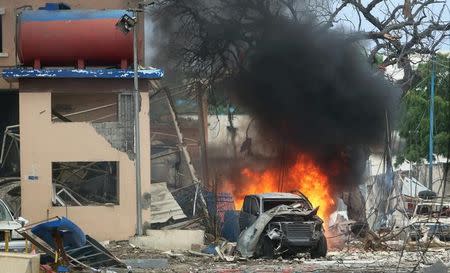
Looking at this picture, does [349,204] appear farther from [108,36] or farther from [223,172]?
[108,36]

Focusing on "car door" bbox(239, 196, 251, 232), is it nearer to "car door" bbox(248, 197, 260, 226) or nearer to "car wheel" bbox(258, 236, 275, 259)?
"car door" bbox(248, 197, 260, 226)

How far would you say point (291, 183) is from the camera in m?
28.6

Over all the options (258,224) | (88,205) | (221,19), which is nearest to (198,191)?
(88,205)

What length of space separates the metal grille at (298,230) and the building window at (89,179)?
610 cm

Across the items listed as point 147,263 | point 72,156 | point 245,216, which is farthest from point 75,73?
point 147,263

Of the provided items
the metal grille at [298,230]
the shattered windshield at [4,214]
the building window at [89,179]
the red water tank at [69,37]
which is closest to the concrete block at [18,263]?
the shattered windshield at [4,214]

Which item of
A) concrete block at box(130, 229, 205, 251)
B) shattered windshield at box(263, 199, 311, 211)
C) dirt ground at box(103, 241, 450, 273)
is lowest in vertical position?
dirt ground at box(103, 241, 450, 273)

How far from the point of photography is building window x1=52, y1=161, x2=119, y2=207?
22.7 metres

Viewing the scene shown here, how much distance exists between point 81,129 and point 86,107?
132 cm

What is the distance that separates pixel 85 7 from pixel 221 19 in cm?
490

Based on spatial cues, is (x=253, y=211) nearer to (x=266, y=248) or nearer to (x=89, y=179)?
(x=266, y=248)

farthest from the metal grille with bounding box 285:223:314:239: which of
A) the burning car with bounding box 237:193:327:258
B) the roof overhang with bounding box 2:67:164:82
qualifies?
the roof overhang with bounding box 2:67:164:82

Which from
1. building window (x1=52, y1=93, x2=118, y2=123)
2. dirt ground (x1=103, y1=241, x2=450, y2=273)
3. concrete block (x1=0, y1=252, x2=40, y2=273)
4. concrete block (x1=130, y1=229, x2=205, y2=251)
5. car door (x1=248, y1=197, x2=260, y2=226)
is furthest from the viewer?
building window (x1=52, y1=93, x2=118, y2=123)

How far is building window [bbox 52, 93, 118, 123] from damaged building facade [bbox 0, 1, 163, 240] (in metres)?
0.77
